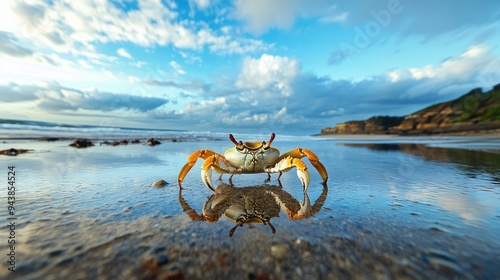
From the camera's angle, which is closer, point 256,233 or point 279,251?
point 279,251

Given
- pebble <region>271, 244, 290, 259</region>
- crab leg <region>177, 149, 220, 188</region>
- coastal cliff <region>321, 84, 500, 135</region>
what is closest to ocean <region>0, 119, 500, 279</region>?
pebble <region>271, 244, 290, 259</region>

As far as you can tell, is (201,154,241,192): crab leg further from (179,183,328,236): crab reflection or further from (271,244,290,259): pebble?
(271,244,290,259): pebble

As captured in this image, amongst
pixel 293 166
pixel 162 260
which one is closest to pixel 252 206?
pixel 293 166

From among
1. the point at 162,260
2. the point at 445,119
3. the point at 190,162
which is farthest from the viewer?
the point at 445,119

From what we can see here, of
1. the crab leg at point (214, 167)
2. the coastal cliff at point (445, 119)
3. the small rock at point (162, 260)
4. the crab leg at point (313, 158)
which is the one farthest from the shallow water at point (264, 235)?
the coastal cliff at point (445, 119)

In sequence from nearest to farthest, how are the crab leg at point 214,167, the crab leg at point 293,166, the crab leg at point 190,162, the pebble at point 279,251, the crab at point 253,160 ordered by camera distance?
the pebble at point 279,251 < the crab leg at point 293,166 < the crab leg at point 214,167 < the crab leg at point 190,162 < the crab at point 253,160

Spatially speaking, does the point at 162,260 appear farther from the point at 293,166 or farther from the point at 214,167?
the point at 293,166

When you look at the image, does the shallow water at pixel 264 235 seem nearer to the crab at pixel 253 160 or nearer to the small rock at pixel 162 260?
the small rock at pixel 162 260
